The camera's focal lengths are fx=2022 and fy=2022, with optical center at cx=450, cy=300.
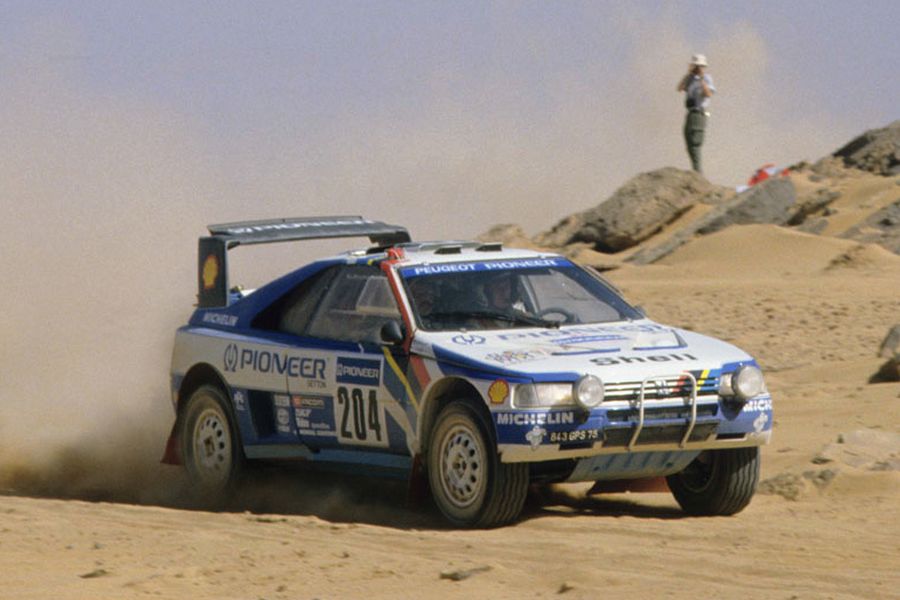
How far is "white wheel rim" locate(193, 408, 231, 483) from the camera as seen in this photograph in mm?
11562

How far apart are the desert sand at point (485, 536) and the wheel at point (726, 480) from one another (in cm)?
10

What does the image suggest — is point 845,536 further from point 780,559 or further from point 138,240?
point 138,240

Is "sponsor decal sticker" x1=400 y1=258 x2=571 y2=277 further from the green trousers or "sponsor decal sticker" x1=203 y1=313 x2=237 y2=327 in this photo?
the green trousers

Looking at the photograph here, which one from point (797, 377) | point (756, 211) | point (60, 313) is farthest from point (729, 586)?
point (756, 211)

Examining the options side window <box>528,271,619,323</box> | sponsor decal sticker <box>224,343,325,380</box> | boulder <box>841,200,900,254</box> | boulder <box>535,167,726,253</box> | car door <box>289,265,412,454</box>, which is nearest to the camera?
car door <box>289,265,412,454</box>

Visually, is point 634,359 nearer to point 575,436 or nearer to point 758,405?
point 575,436

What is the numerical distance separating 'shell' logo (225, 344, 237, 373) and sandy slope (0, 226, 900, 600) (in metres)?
0.67

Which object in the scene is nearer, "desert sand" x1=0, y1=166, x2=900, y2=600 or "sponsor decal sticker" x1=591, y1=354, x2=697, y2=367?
"desert sand" x1=0, y1=166, x2=900, y2=600

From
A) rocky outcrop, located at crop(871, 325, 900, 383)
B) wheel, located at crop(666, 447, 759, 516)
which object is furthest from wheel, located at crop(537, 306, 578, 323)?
rocky outcrop, located at crop(871, 325, 900, 383)

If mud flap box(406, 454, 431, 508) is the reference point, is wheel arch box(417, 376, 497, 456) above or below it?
above

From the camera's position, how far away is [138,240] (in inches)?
741

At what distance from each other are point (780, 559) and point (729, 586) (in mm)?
713

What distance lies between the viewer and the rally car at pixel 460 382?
9523 millimetres

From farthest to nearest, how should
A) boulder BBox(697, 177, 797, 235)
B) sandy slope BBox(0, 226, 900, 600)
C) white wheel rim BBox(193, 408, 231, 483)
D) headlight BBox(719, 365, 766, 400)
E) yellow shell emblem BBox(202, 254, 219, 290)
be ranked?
boulder BBox(697, 177, 797, 235)
yellow shell emblem BBox(202, 254, 219, 290)
white wheel rim BBox(193, 408, 231, 483)
headlight BBox(719, 365, 766, 400)
sandy slope BBox(0, 226, 900, 600)
